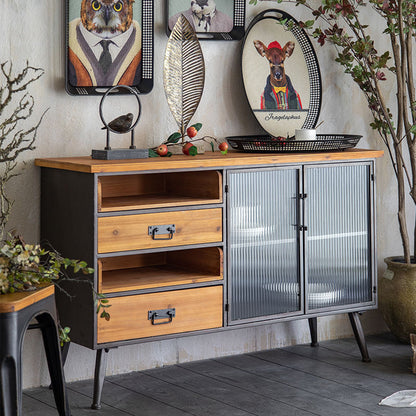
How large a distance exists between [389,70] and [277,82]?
65 cm

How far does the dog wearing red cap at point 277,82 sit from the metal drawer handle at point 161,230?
918mm

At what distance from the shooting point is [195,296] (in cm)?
332

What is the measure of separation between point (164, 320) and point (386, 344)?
4.56 ft

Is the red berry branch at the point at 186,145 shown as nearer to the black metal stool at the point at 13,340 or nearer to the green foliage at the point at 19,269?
the green foliage at the point at 19,269

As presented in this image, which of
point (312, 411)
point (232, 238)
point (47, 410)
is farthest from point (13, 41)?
point (312, 411)

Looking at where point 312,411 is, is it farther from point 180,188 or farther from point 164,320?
point 180,188

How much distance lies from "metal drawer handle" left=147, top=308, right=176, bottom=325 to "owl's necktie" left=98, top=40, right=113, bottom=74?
1.02 m

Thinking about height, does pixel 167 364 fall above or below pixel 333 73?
below

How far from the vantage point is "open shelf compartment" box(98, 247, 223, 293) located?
322 cm

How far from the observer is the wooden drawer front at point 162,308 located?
123 inches

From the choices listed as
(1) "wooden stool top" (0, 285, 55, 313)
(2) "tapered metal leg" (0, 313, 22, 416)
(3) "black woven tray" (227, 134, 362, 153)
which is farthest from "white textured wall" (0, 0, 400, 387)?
(2) "tapered metal leg" (0, 313, 22, 416)

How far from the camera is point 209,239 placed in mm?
3330

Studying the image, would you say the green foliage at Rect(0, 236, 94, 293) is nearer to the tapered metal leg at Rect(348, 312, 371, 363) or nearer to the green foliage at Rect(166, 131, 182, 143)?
the green foliage at Rect(166, 131, 182, 143)

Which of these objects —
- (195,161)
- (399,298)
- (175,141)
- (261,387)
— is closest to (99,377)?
(261,387)
